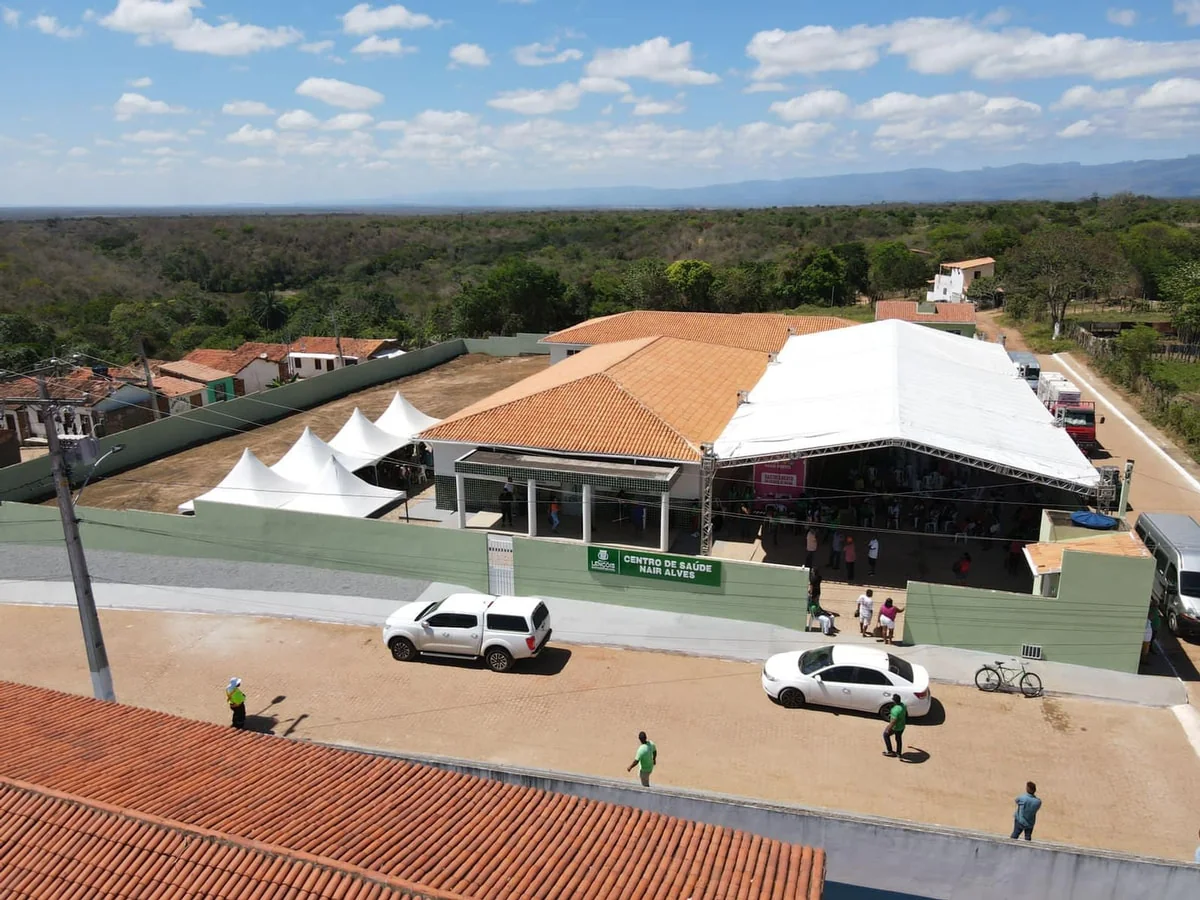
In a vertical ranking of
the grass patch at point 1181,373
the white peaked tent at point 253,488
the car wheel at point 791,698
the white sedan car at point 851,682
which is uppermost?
the white peaked tent at point 253,488

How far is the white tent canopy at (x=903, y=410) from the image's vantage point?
58.4 ft

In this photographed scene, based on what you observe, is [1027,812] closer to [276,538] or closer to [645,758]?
[645,758]

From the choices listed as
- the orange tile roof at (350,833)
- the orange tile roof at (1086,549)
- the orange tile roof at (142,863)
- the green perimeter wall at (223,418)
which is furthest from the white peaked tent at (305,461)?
the orange tile roof at (1086,549)

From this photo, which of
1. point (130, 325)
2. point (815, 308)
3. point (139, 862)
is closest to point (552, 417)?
point (139, 862)

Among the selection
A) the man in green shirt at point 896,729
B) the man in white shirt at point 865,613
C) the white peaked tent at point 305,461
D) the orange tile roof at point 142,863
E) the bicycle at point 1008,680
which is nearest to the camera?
the orange tile roof at point 142,863

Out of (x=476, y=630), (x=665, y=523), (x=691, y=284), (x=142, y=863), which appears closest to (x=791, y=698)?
(x=476, y=630)

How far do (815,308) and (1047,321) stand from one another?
16009mm

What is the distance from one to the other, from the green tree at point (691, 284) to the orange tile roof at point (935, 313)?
53.7ft

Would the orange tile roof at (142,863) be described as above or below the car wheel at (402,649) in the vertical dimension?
above

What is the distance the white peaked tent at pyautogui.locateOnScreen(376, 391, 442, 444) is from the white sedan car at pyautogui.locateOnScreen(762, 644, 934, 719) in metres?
16.5

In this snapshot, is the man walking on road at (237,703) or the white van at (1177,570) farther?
the white van at (1177,570)

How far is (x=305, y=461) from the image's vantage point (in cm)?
2366

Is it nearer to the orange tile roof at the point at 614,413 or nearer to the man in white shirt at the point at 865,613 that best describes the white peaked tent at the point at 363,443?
the orange tile roof at the point at 614,413

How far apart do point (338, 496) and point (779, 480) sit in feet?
37.2
